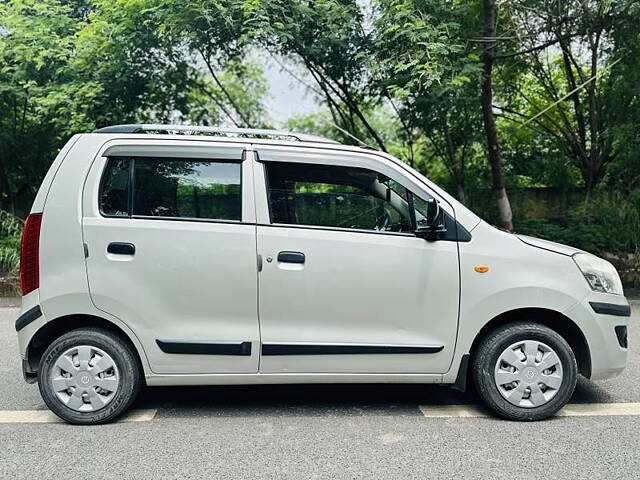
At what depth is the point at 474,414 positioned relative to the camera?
406 cm

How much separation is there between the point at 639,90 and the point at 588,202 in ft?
7.23

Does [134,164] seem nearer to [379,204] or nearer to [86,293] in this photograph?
[86,293]

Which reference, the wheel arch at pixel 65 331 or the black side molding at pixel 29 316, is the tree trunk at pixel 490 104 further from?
the black side molding at pixel 29 316

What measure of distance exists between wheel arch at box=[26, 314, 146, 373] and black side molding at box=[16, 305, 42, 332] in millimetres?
84

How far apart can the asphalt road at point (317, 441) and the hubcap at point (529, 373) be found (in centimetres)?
18

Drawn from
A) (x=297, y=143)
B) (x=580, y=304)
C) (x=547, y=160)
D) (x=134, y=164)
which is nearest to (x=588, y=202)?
(x=547, y=160)

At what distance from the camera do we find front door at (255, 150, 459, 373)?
3.83m

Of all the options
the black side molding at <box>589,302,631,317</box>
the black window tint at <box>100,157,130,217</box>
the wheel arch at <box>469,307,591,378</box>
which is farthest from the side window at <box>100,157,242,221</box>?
the black side molding at <box>589,302,631,317</box>

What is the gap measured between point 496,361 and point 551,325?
56 centimetres

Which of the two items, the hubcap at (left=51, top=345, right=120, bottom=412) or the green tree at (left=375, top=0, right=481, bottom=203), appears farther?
→ the green tree at (left=375, top=0, right=481, bottom=203)

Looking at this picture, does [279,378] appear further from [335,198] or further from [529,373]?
[529,373]

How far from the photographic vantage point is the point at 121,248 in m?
3.80

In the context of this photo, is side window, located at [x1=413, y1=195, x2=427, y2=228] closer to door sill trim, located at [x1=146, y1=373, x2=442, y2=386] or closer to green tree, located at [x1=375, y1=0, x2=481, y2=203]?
door sill trim, located at [x1=146, y1=373, x2=442, y2=386]

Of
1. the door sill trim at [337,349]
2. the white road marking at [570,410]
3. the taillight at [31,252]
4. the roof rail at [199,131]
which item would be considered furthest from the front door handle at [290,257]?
the taillight at [31,252]
